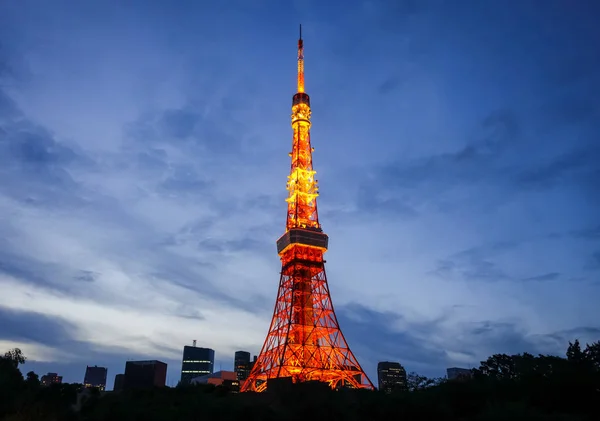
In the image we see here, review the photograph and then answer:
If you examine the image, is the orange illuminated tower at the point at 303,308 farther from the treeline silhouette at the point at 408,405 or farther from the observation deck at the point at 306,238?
the treeline silhouette at the point at 408,405

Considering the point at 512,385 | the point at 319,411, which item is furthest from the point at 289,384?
the point at 512,385

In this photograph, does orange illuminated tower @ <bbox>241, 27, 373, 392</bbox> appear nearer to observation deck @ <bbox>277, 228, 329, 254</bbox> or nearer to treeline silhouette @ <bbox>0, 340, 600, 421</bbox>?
observation deck @ <bbox>277, 228, 329, 254</bbox>

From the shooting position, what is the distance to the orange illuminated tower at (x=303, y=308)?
5425cm

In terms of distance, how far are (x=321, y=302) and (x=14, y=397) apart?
34534 mm

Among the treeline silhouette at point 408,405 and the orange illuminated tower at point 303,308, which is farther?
the orange illuminated tower at point 303,308

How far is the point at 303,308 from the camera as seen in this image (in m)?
58.2

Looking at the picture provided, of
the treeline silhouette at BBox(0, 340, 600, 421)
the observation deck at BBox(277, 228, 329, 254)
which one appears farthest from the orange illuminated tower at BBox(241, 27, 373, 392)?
the treeline silhouette at BBox(0, 340, 600, 421)

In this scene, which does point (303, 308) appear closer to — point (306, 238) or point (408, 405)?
point (306, 238)

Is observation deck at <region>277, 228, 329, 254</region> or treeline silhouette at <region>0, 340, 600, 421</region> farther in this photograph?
observation deck at <region>277, 228, 329, 254</region>

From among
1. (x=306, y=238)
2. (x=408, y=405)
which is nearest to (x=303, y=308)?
(x=306, y=238)

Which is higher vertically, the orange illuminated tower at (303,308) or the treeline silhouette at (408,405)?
the orange illuminated tower at (303,308)

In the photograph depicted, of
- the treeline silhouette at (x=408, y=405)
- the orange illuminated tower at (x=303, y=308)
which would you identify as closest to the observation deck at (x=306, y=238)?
the orange illuminated tower at (x=303, y=308)

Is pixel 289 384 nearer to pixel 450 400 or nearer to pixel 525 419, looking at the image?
pixel 450 400

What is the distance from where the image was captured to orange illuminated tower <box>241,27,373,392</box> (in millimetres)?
54250
